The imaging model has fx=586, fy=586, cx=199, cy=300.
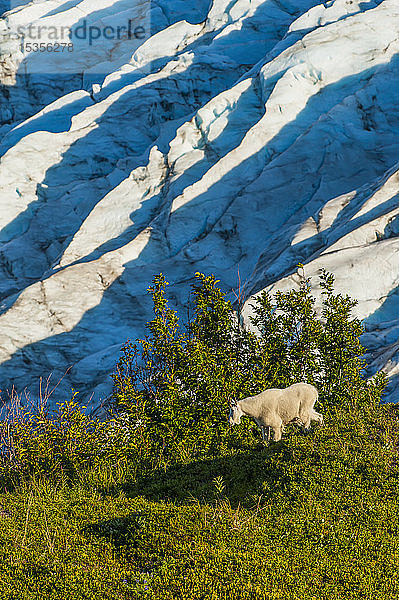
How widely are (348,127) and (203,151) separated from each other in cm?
1266

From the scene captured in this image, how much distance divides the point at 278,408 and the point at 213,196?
29.3 meters

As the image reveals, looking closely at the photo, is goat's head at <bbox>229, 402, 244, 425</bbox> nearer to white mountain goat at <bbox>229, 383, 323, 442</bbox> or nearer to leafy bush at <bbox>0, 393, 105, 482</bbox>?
white mountain goat at <bbox>229, 383, 323, 442</bbox>

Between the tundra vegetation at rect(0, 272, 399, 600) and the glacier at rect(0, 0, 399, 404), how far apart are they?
470cm

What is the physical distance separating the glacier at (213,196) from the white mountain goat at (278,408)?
17.5 ft

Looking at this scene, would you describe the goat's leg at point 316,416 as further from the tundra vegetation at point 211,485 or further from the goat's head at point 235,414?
the goat's head at point 235,414

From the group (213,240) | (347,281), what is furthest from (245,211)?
(347,281)

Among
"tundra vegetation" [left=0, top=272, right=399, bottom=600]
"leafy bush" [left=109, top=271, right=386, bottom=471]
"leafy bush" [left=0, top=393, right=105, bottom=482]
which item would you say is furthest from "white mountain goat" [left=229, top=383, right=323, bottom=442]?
"leafy bush" [left=0, top=393, right=105, bottom=482]

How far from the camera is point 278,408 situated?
47.2 ft

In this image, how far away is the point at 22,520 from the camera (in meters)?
12.4

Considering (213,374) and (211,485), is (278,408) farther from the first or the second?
(211,485)

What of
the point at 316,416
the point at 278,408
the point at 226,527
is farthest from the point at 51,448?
the point at 316,416

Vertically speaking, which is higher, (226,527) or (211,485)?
(226,527)

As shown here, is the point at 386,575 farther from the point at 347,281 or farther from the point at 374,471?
the point at 347,281

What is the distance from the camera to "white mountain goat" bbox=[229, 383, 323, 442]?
14.2 meters
